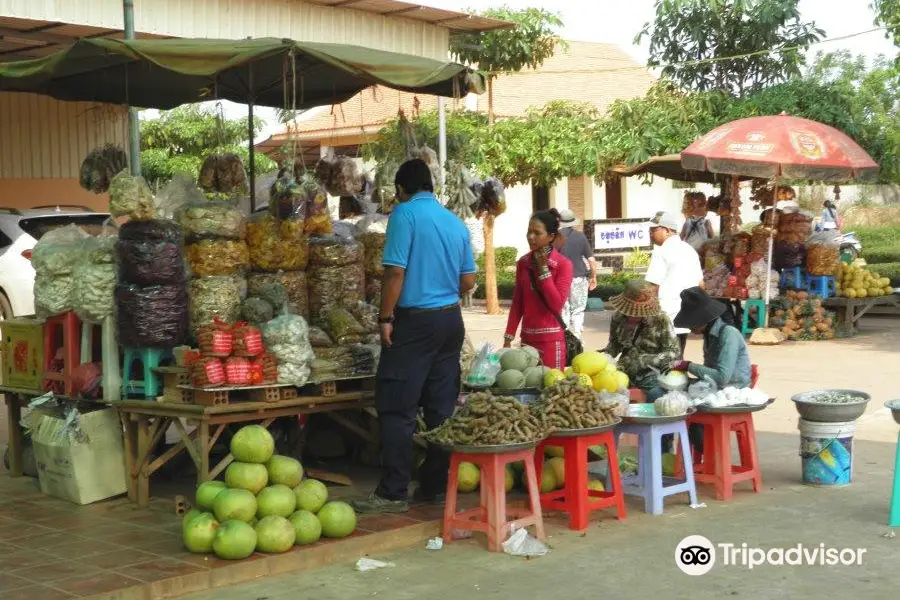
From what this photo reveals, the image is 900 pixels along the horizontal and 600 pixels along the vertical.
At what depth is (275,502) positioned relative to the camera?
597cm

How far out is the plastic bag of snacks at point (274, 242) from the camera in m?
7.35

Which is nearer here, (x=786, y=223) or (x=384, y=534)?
(x=384, y=534)

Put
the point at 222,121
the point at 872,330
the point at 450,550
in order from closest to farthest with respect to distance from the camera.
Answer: the point at 450,550 < the point at 222,121 < the point at 872,330

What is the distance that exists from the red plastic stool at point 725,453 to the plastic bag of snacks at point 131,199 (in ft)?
11.6

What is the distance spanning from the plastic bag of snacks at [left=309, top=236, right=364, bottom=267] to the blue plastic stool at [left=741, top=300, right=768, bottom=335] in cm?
899

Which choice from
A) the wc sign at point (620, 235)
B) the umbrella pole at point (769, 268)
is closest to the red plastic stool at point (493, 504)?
the umbrella pole at point (769, 268)

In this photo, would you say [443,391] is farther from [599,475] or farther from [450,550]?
[599,475]

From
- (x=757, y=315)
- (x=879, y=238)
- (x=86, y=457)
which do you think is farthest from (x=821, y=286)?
(x=879, y=238)

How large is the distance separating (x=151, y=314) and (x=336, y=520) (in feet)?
5.69

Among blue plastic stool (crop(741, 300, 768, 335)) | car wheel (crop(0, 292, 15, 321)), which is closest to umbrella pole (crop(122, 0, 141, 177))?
car wheel (crop(0, 292, 15, 321))

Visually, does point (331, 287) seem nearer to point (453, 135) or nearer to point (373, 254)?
point (373, 254)

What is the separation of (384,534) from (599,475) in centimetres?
200

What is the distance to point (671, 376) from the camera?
7.33m

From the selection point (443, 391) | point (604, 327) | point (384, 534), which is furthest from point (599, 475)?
point (604, 327)
